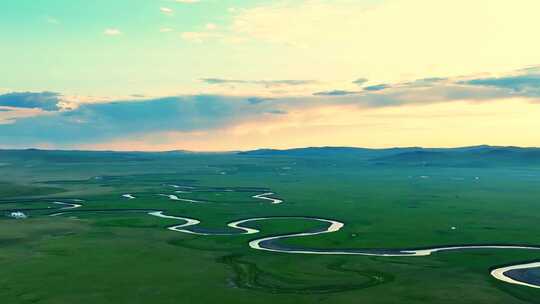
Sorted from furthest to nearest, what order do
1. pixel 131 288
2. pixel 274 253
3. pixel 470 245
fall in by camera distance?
pixel 470 245
pixel 274 253
pixel 131 288

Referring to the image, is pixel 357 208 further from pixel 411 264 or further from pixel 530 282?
pixel 530 282

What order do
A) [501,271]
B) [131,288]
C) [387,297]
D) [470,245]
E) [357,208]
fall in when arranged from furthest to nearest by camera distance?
[357,208] < [470,245] < [501,271] < [131,288] < [387,297]

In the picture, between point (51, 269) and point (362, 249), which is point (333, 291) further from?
point (51, 269)

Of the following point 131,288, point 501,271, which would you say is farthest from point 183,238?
point 501,271

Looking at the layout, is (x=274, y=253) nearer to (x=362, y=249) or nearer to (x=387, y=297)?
(x=362, y=249)

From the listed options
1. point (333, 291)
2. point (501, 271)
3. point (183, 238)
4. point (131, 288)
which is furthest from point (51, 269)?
point (501, 271)

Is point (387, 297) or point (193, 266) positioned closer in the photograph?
point (387, 297)

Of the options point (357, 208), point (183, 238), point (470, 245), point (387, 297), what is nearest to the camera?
point (387, 297)

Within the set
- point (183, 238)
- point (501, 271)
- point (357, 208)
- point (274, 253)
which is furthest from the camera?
point (357, 208)

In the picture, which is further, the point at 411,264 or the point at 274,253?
the point at 274,253
